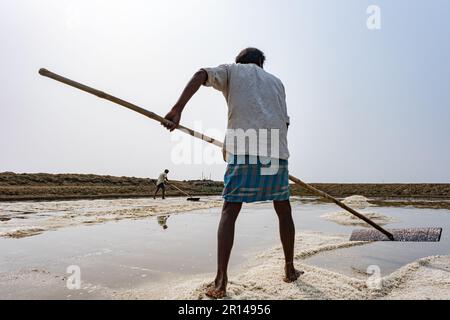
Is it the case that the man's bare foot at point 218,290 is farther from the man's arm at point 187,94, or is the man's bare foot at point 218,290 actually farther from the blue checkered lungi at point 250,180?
the man's arm at point 187,94

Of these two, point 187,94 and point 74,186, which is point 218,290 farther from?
point 74,186

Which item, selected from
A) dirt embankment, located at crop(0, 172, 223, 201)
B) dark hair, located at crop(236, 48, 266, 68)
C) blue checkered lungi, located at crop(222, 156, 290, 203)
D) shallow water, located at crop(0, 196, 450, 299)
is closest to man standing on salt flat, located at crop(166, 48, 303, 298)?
blue checkered lungi, located at crop(222, 156, 290, 203)

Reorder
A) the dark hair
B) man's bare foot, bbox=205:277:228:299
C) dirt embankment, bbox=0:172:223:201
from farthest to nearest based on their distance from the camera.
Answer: dirt embankment, bbox=0:172:223:201 < the dark hair < man's bare foot, bbox=205:277:228:299

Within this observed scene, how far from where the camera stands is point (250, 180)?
7.77 ft

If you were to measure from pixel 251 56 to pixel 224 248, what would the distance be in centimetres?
149

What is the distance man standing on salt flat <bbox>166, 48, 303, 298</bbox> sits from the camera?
235 cm

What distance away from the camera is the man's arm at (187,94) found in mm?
2373

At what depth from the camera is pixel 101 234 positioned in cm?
501

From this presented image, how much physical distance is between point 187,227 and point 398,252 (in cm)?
342

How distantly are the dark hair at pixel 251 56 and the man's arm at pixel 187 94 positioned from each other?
1.42 ft

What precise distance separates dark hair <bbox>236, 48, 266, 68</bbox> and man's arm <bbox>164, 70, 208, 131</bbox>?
1.42 feet

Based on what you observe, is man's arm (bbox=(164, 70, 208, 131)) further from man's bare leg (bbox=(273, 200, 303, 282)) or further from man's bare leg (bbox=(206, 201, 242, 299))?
man's bare leg (bbox=(273, 200, 303, 282))

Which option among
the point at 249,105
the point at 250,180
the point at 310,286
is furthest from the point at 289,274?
the point at 249,105
